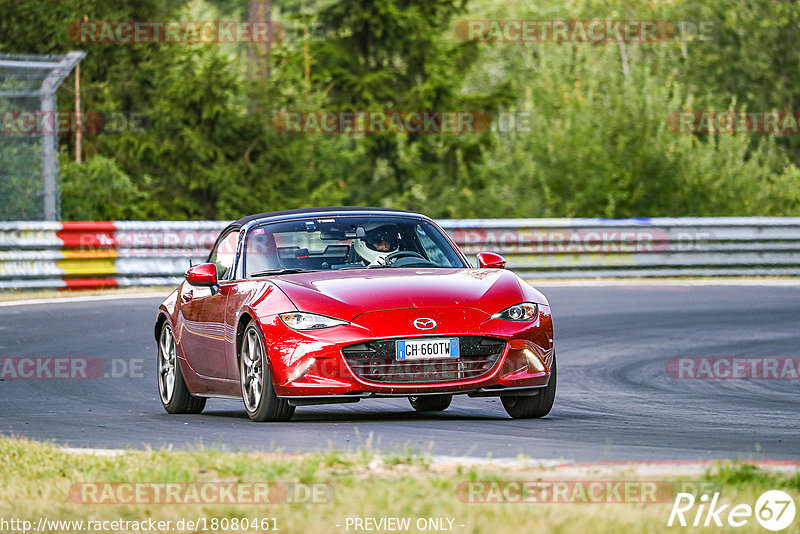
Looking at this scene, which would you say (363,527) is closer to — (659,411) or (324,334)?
(324,334)

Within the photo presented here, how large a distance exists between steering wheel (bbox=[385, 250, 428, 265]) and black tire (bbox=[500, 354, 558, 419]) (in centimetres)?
119

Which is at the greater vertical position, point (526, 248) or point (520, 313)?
point (520, 313)

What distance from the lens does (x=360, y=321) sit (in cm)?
916

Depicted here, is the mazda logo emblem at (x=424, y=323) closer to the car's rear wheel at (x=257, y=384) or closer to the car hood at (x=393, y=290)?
the car hood at (x=393, y=290)

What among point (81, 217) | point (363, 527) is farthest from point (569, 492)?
point (81, 217)

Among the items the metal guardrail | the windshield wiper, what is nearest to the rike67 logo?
the windshield wiper

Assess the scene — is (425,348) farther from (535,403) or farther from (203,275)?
(203,275)

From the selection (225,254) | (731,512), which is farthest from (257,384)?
(731,512)

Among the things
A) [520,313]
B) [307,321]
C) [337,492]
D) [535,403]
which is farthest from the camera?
[535,403]

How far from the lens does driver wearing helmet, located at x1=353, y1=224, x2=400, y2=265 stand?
34.1ft

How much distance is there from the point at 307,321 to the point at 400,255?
4.52 feet

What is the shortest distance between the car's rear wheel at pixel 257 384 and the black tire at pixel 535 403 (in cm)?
149

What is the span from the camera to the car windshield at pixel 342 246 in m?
10.3

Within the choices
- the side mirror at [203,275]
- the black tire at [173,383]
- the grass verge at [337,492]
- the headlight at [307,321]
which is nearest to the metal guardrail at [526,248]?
the black tire at [173,383]
